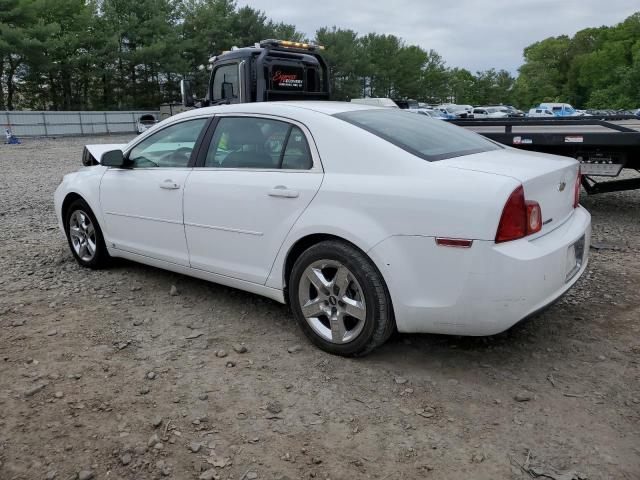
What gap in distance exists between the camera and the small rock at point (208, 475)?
2.38 meters

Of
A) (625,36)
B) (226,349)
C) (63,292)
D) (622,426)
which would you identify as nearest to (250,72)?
(63,292)

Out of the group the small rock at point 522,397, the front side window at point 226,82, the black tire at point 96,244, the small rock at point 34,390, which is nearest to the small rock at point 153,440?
the small rock at point 34,390

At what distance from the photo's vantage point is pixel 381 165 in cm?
314

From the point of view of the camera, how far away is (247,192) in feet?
11.9

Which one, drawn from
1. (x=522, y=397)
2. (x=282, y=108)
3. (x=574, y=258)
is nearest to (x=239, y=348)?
(x=282, y=108)

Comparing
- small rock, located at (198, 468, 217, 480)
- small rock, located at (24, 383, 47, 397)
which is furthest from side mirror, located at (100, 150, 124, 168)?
small rock, located at (198, 468, 217, 480)

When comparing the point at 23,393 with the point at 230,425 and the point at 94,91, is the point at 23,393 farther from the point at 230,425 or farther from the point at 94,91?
the point at 94,91

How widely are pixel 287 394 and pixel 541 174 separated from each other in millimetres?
1855

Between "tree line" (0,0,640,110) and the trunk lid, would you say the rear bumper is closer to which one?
the trunk lid

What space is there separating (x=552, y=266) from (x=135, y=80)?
1841 inches

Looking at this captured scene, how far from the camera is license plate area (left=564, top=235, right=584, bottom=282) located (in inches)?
124

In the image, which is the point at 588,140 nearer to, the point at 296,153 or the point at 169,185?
the point at 296,153

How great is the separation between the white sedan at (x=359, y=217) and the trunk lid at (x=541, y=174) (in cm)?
1

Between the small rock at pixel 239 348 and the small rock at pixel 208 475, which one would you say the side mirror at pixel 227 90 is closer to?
the small rock at pixel 239 348
